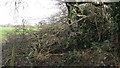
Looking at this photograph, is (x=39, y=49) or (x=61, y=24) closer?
(x=39, y=49)

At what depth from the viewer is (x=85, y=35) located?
4207 mm

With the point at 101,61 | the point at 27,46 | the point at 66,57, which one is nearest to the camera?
the point at 101,61

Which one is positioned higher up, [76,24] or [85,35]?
[76,24]

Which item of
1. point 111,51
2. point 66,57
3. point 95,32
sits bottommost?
point 66,57

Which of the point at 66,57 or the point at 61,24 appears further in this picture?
the point at 61,24

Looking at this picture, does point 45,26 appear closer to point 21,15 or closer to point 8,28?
point 21,15

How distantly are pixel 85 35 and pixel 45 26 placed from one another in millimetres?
1242

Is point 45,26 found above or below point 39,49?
above

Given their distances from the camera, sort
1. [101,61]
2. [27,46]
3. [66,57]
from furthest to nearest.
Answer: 1. [27,46]
2. [66,57]
3. [101,61]

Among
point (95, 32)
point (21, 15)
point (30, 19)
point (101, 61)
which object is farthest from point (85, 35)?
point (21, 15)

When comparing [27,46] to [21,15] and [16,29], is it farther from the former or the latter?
[21,15]

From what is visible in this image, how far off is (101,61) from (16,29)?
254 cm

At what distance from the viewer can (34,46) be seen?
3.99 metres

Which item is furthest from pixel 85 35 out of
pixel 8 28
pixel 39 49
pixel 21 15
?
pixel 8 28
